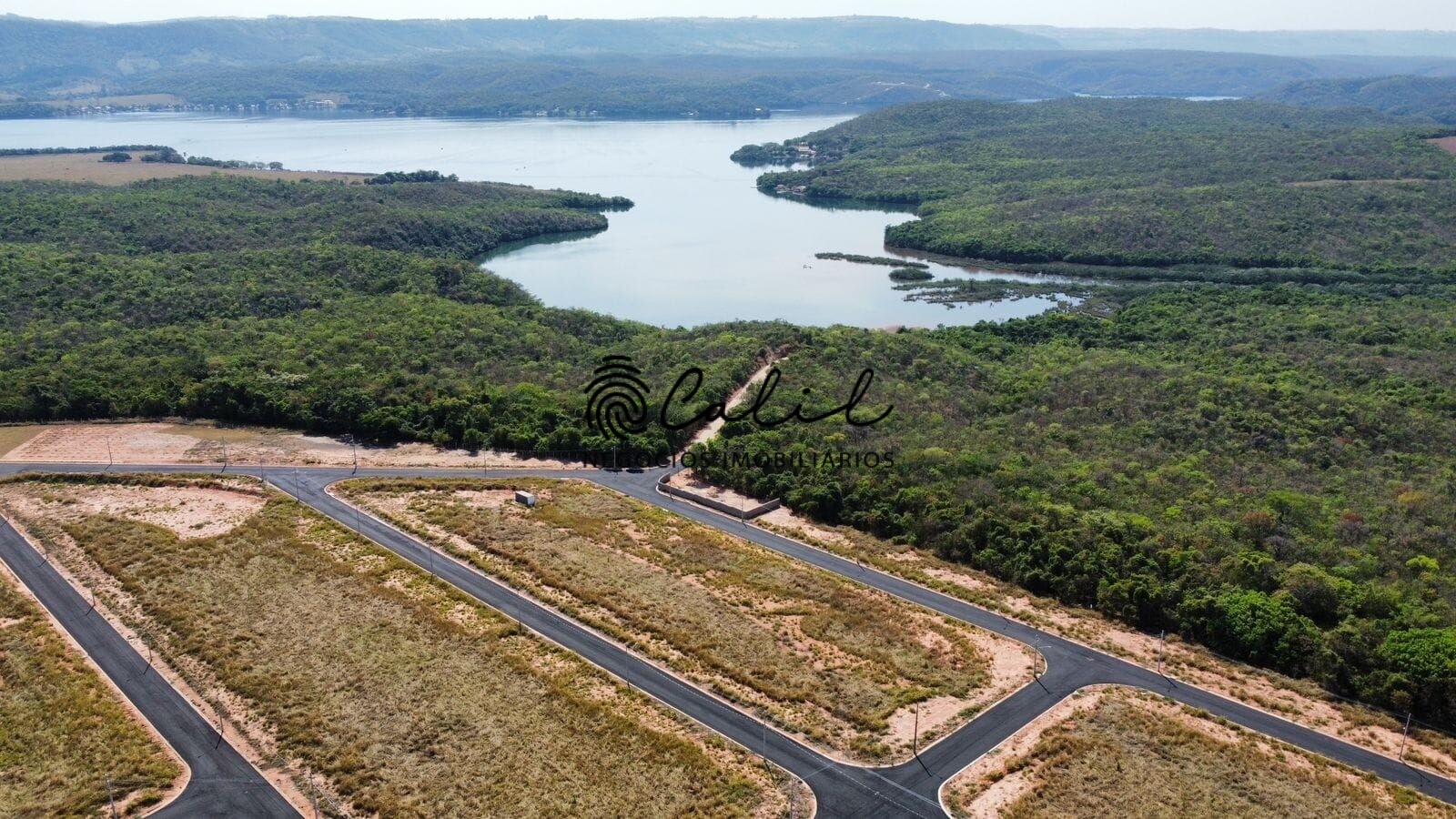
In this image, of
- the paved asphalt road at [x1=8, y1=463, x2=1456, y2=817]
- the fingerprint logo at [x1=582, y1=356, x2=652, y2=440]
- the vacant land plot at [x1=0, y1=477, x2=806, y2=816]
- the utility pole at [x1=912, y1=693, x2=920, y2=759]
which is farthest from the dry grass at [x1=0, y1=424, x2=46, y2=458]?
the utility pole at [x1=912, y1=693, x2=920, y2=759]

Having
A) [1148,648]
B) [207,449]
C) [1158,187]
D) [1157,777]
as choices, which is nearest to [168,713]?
[207,449]

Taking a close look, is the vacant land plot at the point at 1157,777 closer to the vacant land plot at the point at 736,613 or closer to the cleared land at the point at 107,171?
the vacant land plot at the point at 736,613

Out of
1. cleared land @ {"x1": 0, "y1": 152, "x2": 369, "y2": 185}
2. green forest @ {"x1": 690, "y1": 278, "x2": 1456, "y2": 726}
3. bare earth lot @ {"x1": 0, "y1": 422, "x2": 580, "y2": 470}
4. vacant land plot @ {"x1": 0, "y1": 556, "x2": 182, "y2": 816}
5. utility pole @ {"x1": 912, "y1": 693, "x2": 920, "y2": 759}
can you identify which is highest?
cleared land @ {"x1": 0, "y1": 152, "x2": 369, "y2": 185}

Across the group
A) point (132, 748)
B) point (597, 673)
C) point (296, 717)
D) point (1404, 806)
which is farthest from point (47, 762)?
point (1404, 806)

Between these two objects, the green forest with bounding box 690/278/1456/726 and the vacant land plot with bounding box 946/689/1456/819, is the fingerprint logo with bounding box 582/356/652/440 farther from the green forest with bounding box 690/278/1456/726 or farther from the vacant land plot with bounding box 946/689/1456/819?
the vacant land plot with bounding box 946/689/1456/819

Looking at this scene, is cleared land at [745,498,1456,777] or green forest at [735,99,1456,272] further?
green forest at [735,99,1456,272]

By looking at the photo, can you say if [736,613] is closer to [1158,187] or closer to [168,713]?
[168,713]

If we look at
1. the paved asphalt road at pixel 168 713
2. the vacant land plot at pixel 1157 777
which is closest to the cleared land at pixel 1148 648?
the vacant land plot at pixel 1157 777
